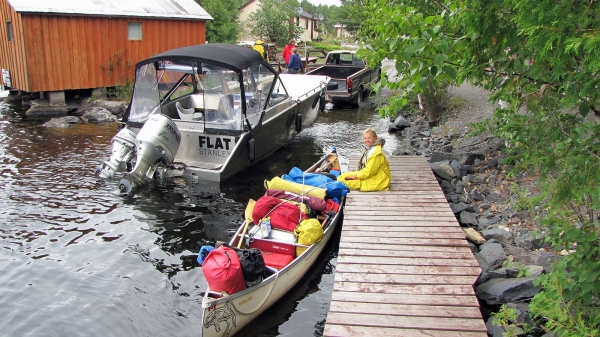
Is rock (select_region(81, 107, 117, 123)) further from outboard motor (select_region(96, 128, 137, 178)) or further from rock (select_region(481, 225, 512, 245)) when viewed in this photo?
rock (select_region(481, 225, 512, 245))

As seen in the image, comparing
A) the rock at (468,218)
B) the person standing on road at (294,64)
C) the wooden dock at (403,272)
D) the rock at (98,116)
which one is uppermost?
the person standing on road at (294,64)

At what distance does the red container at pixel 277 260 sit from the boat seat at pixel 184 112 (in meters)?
5.07

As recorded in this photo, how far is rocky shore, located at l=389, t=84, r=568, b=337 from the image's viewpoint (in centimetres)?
569

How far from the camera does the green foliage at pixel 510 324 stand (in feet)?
15.3

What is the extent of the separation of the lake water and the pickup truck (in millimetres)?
6756

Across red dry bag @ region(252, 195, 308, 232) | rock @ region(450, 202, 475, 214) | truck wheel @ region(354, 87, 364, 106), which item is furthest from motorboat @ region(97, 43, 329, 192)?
truck wheel @ region(354, 87, 364, 106)

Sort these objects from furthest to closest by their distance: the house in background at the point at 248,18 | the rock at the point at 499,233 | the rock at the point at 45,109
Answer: the house in background at the point at 248,18
the rock at the point at 45,109
the rock at the point at 499,233

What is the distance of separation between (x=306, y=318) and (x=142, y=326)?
199 cm

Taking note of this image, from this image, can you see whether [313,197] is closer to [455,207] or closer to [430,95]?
[455,207]

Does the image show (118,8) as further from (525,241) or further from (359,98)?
(525,241)

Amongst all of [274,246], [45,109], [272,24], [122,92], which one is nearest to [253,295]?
[274,246]

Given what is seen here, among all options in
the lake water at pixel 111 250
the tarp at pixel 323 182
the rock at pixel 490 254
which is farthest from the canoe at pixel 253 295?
the rock at pixel 490 254

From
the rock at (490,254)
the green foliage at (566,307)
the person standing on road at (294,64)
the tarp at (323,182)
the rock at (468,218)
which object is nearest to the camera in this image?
the green foliage at (566,307)

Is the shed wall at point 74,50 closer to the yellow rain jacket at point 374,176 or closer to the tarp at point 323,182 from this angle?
the tarp at point 323,182
